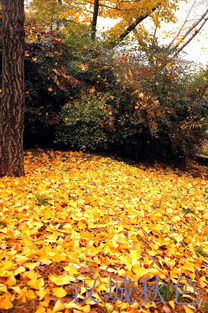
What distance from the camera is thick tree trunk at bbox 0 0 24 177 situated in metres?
4.25

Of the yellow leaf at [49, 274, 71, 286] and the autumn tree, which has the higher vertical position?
the autumn tree

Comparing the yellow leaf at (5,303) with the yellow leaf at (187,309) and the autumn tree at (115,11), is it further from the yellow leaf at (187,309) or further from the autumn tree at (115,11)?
the autumn tree at (115,11)

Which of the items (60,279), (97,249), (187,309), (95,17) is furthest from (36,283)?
(95,17)

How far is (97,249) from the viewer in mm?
2227

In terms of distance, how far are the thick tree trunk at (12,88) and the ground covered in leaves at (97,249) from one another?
443 millimetres

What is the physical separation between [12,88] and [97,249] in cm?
334

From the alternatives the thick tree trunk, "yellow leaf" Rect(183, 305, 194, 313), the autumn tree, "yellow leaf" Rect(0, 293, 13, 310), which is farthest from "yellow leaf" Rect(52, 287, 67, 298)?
the autumn tree

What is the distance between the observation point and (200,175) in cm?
933

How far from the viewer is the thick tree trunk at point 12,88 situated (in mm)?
4254

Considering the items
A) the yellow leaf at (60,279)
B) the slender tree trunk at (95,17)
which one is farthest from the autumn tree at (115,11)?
the yellow leaf at (60,279)

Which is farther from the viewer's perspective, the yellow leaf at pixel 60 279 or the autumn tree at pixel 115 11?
the autumn tree at pixel 115 11

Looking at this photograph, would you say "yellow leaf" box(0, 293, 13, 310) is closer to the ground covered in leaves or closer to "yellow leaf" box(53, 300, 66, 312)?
the ground covered in leaves

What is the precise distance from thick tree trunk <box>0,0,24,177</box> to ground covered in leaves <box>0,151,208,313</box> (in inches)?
17.4

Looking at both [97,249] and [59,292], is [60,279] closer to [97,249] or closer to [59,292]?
[59,292]
